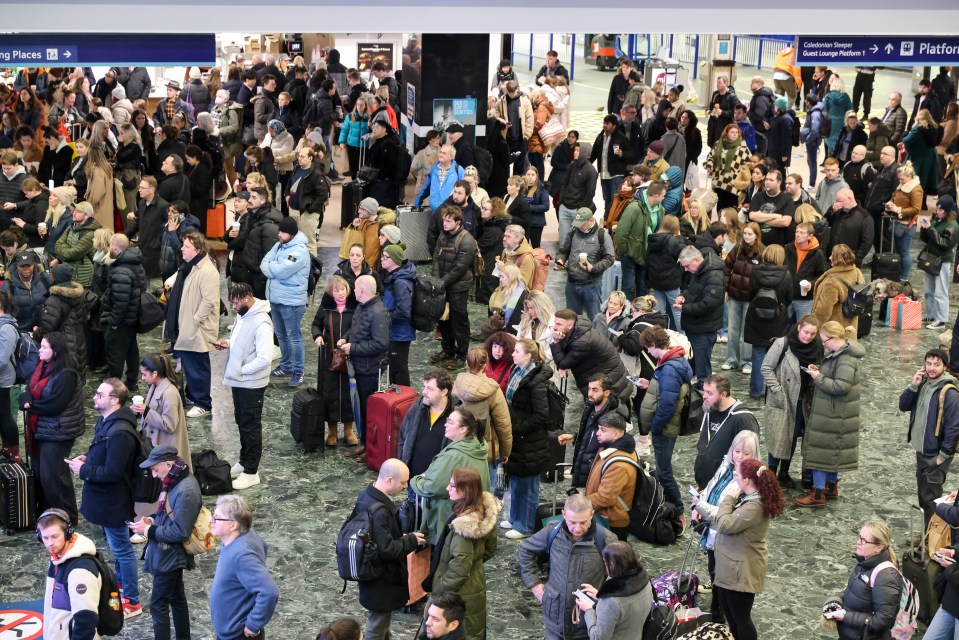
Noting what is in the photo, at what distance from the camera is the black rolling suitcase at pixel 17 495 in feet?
29.9

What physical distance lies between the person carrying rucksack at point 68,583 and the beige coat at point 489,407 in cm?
261

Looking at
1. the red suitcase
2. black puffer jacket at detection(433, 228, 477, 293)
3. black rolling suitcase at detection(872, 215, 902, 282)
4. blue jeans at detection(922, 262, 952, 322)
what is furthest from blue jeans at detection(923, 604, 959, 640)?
blue jeans at detection(922, 262, 952, 322)

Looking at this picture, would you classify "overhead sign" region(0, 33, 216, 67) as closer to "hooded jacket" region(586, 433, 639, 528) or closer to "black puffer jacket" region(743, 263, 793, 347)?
"hooded jacket" region(586, 433, 639, 528)

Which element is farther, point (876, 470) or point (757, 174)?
point (757, 174)

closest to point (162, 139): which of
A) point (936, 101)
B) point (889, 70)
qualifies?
point (936, 101)

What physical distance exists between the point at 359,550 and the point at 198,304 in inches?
165

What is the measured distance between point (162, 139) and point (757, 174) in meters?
7.53

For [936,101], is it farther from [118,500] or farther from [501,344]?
[118,500]

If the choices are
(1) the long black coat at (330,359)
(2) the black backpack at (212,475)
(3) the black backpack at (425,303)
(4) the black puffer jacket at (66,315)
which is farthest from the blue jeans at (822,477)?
(4) the black puffer jacket at (66,315)

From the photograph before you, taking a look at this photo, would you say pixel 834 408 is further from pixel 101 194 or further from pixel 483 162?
pixel 101 194

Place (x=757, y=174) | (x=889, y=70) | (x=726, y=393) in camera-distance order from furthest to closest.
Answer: (x=889, y=70) < (x=757, y=174) < (x=726, y=393)

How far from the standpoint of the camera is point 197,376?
11.2m

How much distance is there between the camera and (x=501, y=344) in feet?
30.1

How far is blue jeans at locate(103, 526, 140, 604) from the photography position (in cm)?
811
